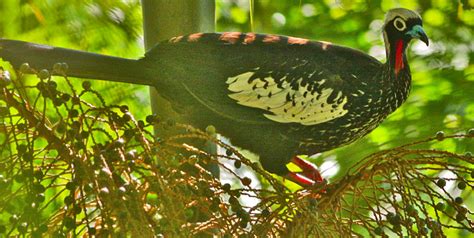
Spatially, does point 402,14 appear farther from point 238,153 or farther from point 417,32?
point 238,153

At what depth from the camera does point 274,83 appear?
8.39 ft

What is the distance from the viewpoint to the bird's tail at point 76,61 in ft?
6.87

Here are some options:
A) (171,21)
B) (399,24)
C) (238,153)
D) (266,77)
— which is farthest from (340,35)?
(238,153)

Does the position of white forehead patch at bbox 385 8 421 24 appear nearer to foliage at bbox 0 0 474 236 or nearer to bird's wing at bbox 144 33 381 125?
bird's wing at bbox 144 33 381 125

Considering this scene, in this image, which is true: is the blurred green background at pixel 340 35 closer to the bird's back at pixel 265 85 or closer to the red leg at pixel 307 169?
the red leg at pixel 307 169

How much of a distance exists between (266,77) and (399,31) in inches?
21.0

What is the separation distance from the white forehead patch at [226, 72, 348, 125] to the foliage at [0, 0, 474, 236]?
0.20 meters

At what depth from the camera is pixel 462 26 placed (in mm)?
3598

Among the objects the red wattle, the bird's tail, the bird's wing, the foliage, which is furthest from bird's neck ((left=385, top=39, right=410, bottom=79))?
the bird's tail

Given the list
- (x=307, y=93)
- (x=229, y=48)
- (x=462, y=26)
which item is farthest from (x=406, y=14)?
(x=462, y=26)

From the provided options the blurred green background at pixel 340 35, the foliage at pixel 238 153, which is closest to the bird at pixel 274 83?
the foliage at pixel 238 153

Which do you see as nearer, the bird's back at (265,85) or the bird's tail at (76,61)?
the bird's tail at (76,61)

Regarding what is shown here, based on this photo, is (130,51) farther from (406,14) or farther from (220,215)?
(220,215)

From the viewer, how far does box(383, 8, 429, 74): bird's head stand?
9.12ft
